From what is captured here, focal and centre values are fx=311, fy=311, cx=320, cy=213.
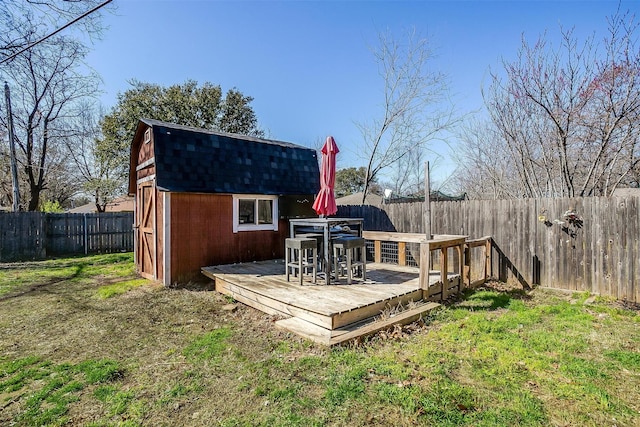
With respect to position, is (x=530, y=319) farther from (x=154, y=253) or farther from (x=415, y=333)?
(x=154, y=253)

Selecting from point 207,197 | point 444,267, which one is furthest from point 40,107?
point 444,267

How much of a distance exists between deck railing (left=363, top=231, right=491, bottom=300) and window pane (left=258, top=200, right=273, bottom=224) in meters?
2.74

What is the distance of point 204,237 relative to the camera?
7242mm

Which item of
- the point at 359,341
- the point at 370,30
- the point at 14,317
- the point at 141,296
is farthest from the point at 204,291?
the point at 370,30

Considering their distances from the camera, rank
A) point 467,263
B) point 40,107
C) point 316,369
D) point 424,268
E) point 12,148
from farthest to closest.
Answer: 1. point 40,107
2. point 12,148
3. point 467,263
4. point 424,268
5. point 316,369

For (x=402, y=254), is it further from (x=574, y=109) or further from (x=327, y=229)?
(x=574, y=109)

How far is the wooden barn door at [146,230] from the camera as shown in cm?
737

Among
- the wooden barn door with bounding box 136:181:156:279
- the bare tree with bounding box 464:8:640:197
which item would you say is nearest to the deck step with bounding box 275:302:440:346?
the wooden barn door with bounding box 136:181:156:279

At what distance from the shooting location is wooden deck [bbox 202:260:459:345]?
Result: 3883mm

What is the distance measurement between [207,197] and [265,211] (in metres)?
1.63

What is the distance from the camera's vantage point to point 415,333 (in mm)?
4102

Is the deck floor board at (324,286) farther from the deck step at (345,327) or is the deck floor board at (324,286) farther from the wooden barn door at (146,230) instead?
the wooden barn door at (146,230)

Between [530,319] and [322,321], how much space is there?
3.14 m

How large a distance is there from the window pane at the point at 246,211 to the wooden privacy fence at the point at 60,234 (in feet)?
25.5
